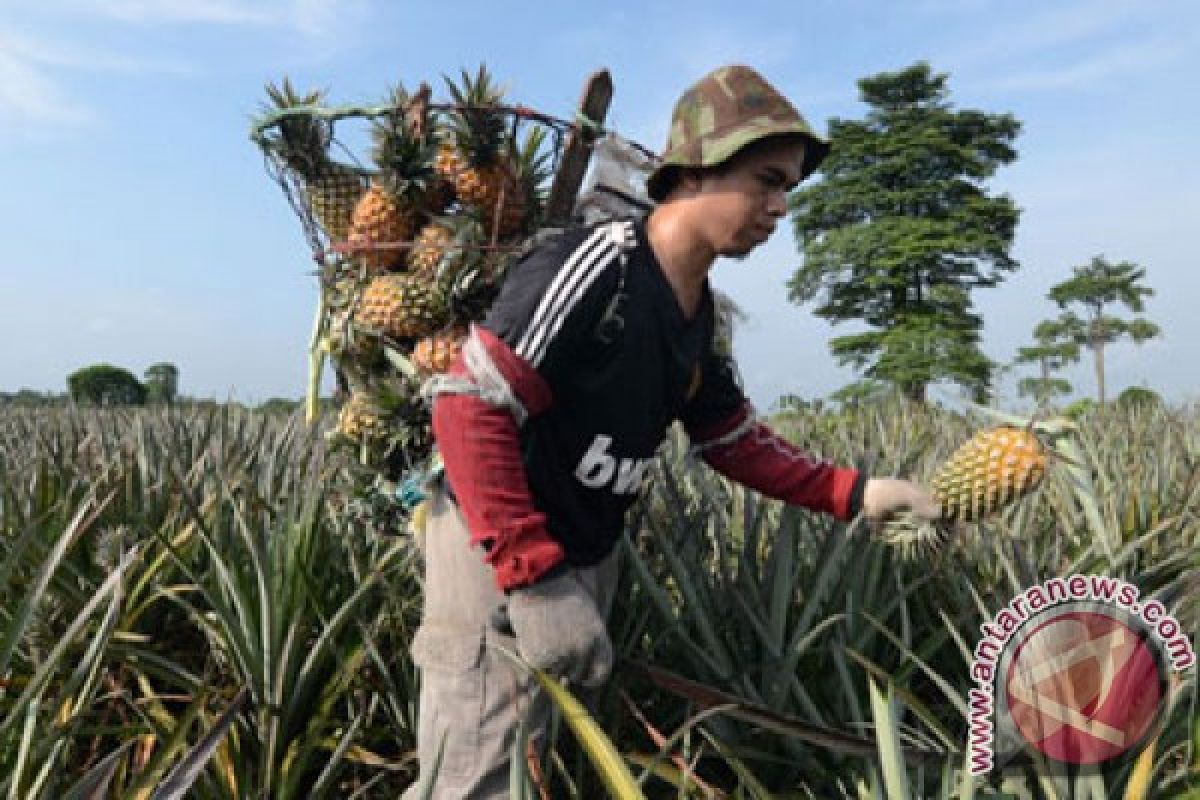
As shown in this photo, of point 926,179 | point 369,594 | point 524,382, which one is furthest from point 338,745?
point 926,179

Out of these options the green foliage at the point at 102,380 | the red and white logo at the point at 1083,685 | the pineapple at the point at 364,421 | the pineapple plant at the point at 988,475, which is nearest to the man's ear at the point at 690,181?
the pineapple plant at the point at 988,475

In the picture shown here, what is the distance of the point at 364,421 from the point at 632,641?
0.57 m

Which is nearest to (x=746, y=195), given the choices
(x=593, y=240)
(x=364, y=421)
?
(x=593, y=240)

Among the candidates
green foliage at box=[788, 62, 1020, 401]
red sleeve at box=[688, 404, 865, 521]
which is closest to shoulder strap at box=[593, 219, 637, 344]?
red sleeve at box=[688, 404, 865, 521]

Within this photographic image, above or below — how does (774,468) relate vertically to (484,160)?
below

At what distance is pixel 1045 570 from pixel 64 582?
1.93m

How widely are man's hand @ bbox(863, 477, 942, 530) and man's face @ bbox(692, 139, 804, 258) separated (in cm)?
47

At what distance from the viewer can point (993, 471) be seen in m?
1.25

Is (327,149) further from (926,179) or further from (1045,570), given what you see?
(926,179)

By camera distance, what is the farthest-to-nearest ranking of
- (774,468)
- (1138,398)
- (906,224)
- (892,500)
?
(906,224) < (1138,398) < (774,468) < (892,500)

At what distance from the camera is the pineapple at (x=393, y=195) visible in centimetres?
152

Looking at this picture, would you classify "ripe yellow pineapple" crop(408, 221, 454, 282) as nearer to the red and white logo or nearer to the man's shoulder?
the man's shoulder

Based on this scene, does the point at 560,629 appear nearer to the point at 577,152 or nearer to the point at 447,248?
the point at 447,248

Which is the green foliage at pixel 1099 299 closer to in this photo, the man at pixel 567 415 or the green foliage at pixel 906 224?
the green foliage at pixel 906 224
